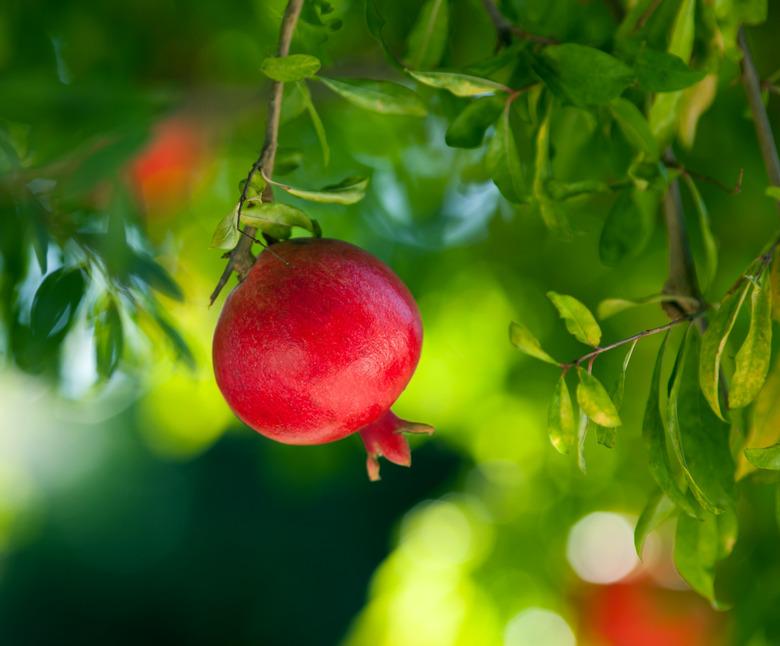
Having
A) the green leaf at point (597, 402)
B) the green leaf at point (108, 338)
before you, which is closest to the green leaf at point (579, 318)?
the green leaf at point (597, 402)

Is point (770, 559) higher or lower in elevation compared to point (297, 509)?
higher

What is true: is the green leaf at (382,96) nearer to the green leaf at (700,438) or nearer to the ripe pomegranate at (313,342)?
the ripe pomegranate at (313,342)

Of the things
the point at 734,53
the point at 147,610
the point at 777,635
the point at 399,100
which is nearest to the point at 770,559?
the point at 777,635

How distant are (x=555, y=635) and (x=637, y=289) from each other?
1.85ft

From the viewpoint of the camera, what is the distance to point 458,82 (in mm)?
551

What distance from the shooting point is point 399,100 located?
22.5 inches

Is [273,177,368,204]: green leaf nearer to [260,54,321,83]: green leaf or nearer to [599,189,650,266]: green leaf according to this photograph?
[260,54,321,83]: green leaf

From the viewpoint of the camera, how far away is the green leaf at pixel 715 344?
50cm

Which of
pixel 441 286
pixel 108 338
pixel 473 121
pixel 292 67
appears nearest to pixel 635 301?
pixel 473 121

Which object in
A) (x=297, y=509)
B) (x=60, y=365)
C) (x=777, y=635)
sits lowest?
(x=297, y=509)

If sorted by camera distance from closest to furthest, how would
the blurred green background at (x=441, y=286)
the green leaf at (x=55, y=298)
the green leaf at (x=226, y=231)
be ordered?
the green leaf at (x=226, y=231), the green leaf at (x=55, y=298), the blurred green background at (x=441, y=286)

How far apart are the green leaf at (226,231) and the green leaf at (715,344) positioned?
26 centimetres

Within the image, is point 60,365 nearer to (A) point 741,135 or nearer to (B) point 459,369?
(B) point 459,369

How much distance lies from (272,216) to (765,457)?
0.29m
